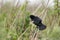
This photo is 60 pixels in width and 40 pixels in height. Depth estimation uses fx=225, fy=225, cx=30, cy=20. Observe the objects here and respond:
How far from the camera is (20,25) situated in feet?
7.91

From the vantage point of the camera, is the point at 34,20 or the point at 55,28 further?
the point at 55,28

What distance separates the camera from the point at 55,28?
2488 mm

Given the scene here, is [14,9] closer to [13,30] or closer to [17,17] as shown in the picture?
[17,17]

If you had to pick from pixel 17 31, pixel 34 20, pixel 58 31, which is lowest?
pixel 58 31

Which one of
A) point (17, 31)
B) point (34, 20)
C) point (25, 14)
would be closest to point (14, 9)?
point (25, 14)

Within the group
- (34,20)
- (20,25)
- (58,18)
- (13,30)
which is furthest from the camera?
(58,18)

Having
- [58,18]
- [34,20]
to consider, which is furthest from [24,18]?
[34,20]

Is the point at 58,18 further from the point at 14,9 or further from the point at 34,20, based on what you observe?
the point at 34,20

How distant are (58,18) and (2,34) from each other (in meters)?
0.68

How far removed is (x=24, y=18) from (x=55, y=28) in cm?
36

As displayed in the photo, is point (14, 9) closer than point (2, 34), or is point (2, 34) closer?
point (2, 34)

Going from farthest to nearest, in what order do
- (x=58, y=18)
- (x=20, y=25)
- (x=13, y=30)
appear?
1. (x=58, y=18)
2. (x=20, y=25)
3. (x=13, y=30)

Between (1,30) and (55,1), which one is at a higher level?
(55,1)

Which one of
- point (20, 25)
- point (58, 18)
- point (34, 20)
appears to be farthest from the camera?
point (58, 18)
